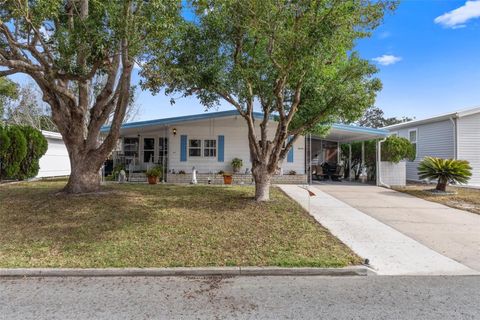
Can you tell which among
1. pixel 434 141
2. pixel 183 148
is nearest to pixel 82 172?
pixel 183 148

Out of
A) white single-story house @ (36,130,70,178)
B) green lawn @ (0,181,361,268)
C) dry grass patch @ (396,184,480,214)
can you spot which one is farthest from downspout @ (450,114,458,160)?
white single-story house @ (36,130,70,178)

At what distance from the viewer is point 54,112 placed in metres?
9.24

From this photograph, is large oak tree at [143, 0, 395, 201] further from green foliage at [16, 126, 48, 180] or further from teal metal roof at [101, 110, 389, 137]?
green foliage at [16, 126, 48, 180]

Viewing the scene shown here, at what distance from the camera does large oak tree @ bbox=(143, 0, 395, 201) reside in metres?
6.98

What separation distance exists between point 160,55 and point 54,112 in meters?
3.62

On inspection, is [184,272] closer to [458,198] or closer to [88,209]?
[88,209]

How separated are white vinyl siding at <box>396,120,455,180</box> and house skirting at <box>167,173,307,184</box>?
7478mm

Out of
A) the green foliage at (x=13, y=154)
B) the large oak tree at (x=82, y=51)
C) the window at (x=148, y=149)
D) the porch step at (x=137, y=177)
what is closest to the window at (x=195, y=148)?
the porch step at (x=137, y=177)

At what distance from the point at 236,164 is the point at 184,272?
10.8 metres

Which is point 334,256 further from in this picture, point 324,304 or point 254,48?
point 254,48

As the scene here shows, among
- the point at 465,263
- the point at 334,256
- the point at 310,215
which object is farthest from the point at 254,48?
the point at 465,263

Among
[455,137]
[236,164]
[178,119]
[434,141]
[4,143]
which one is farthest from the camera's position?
[434,141]

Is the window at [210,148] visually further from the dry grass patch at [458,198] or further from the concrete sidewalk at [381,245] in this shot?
the dry grass patch at [458,198]

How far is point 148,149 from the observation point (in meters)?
18.0
